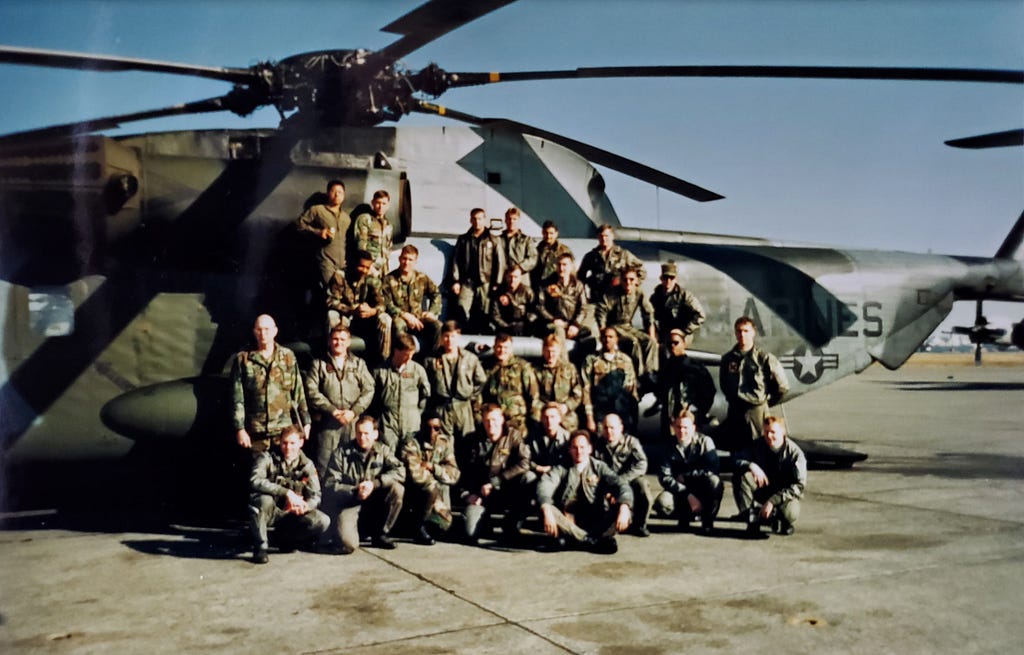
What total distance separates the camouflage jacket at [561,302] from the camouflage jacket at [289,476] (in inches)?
119

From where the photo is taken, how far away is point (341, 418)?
24.0 feet

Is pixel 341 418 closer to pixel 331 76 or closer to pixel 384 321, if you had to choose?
pixel 384 321

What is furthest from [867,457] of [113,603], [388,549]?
[113,603]

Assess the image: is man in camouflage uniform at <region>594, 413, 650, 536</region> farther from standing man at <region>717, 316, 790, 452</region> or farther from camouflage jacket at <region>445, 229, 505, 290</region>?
camouflage jacket at <region>445, 229, 505, 290</region>

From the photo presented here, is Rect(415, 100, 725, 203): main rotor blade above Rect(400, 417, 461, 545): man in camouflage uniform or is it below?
above

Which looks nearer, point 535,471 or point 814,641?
point 814,641

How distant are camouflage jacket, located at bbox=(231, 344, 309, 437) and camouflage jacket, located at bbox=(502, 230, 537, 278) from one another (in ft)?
8.92

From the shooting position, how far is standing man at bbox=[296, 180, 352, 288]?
812 cm

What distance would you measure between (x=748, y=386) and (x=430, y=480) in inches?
117

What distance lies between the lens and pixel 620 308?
928 cm

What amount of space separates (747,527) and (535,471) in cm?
169

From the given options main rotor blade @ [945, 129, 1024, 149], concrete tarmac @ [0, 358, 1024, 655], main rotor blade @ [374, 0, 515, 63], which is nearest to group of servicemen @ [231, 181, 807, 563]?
concrete tarmac @ [0, 358, 1024, 655]

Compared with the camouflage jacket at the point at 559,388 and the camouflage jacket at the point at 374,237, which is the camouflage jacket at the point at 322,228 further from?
the camouflage jacket at the point at 559,388

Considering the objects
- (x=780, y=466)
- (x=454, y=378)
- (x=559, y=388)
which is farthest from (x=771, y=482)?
(x=454, y=378)
